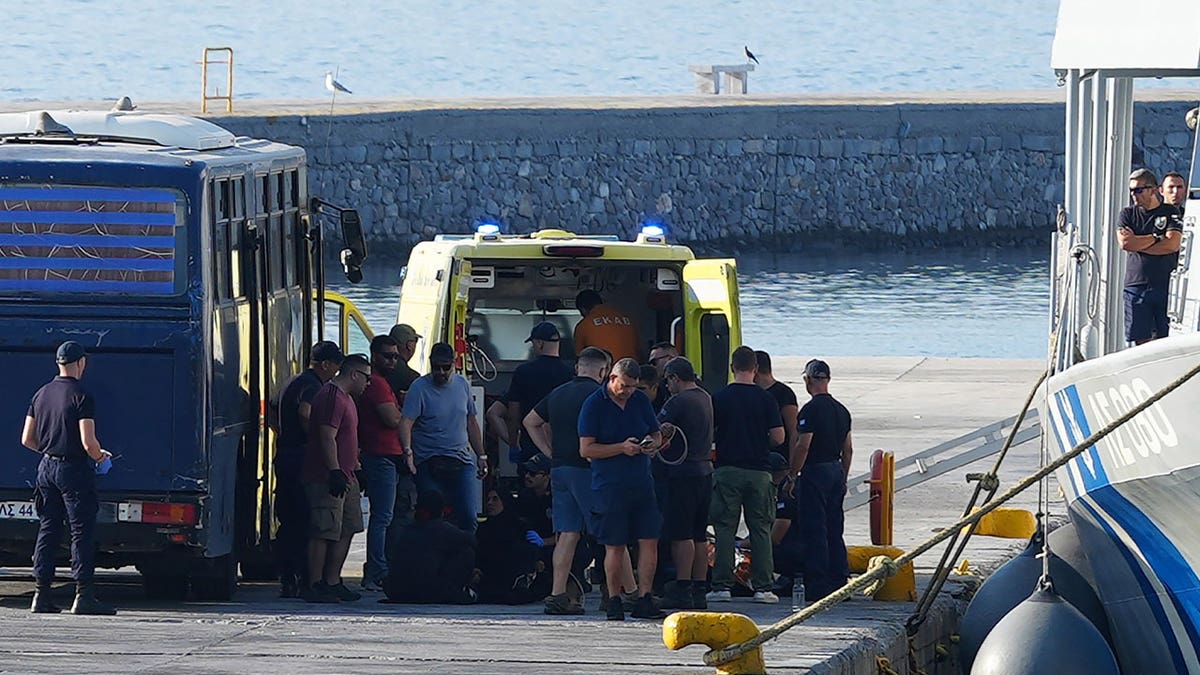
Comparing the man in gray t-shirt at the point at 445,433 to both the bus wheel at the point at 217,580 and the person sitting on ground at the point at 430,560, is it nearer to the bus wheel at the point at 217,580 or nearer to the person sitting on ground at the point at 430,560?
the person sitting on ground at the point at 430,560

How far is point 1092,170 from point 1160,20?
5.60 ft

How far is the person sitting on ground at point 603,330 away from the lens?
15266 millimetres

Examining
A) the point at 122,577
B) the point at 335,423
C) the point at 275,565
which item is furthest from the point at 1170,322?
the point at 122,577

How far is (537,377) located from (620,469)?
199cm

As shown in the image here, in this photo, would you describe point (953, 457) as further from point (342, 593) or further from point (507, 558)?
point (342, 593)

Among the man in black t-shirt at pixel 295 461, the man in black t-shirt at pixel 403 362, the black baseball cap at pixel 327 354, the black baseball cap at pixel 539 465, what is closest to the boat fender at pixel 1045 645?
the black baseball cap at pixel 539 465

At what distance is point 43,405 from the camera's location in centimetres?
1155

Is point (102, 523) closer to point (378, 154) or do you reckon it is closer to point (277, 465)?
point (277, 465)

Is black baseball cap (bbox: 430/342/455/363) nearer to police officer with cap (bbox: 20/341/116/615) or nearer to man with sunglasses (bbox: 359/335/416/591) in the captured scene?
man with sunglasses (bbox: 359/335/416/591)

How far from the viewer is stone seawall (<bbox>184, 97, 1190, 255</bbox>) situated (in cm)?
4597

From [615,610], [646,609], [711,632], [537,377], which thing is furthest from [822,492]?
[711,632]

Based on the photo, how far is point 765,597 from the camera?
13.0 meters

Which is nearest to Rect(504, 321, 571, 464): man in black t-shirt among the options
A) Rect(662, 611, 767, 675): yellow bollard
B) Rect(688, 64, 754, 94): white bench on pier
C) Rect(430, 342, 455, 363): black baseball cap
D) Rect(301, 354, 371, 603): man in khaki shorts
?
Rect(430, 342, 455, 363): black baseball cap

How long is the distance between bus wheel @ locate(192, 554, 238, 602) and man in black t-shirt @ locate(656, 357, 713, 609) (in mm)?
2392
